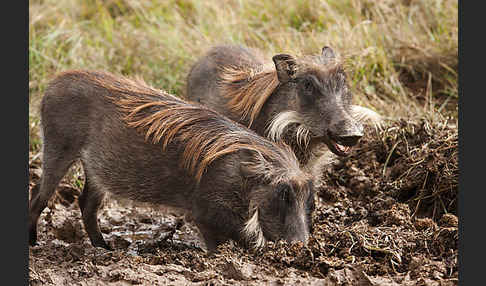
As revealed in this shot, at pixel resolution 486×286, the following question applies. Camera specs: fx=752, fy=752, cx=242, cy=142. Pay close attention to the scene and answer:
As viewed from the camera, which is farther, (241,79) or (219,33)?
(219,33)

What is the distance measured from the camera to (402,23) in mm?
7766

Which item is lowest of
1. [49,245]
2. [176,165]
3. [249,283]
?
[49,245]

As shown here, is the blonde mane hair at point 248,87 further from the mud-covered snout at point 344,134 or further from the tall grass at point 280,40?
the tall grass at point 280,40

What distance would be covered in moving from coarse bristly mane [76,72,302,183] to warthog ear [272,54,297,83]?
65 cm

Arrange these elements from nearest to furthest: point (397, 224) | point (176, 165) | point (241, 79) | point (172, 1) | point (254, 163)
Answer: point (254, 163) → point (176, 165) → point (397, 224) → point (241, 79) → point (172, 1)

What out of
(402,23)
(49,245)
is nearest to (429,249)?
(49,245)

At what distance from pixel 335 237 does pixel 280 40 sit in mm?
3380

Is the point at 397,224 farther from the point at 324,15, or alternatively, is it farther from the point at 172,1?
the point at 172,1

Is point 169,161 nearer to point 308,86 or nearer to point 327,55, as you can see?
point 308,86

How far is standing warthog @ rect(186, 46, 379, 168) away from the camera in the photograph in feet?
15.8

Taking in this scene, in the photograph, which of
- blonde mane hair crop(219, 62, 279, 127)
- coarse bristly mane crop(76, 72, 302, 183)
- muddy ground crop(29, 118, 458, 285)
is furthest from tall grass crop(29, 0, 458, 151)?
coarse bristly mane crop(76, 72, 302, 183)

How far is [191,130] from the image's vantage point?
181 inches

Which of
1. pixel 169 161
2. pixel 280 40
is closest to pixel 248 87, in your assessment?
pixel 169 161

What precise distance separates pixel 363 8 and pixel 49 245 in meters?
4.66
